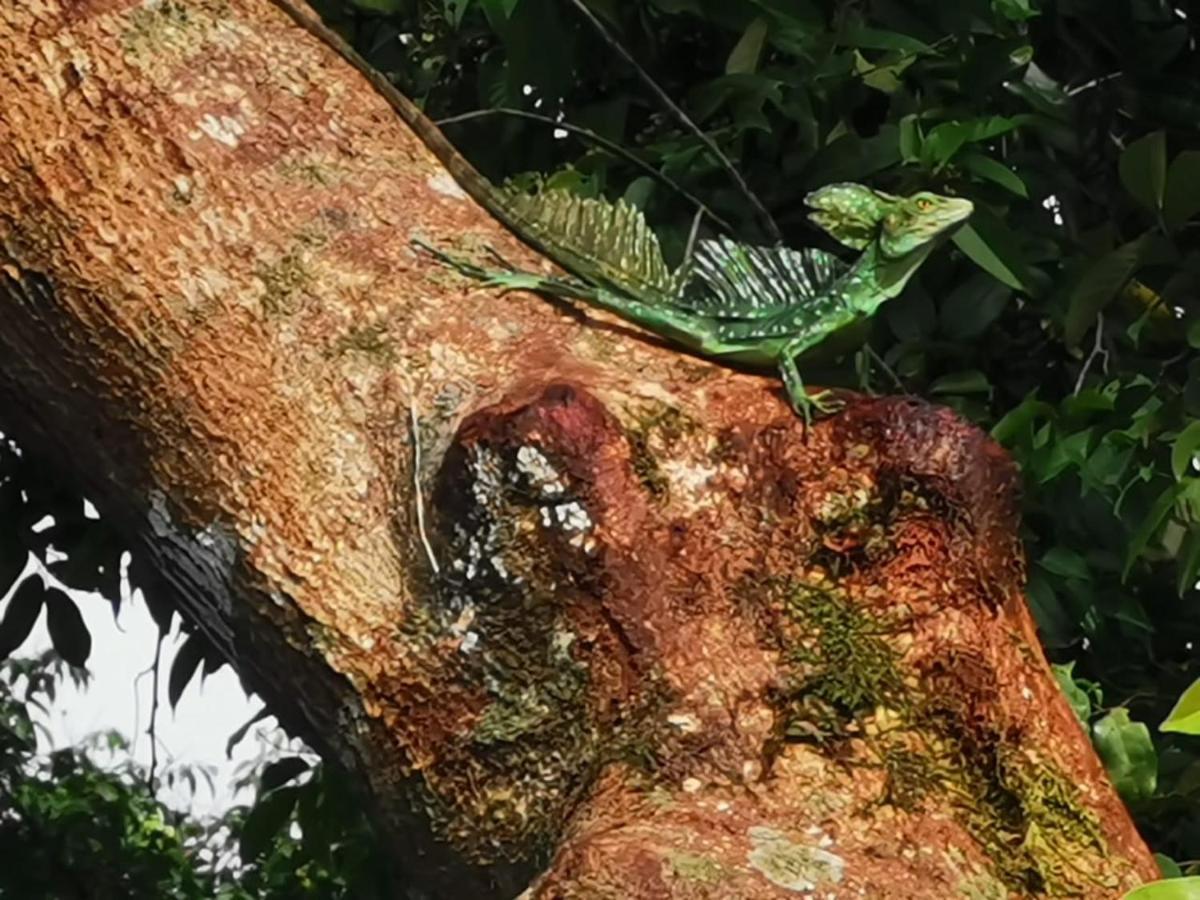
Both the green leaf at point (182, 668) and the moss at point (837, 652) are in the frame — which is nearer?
the moss at point (837, 652)

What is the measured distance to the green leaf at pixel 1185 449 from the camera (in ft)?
5.36

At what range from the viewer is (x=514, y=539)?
1.32 meters

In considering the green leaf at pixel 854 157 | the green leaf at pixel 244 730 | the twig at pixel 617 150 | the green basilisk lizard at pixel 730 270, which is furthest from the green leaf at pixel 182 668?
the green leaf at pixel 854 157

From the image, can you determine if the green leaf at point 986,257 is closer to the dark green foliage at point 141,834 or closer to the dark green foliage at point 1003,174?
the dark green foliage at point 1003,174

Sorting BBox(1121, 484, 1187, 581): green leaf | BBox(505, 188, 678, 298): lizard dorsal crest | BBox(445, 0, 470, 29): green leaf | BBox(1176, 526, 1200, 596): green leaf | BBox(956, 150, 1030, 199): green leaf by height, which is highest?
BBox(445, 0, 470, 29): green leaf

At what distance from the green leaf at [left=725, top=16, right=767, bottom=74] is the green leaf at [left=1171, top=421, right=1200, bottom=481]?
60cm

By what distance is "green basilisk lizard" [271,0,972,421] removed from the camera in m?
1.52

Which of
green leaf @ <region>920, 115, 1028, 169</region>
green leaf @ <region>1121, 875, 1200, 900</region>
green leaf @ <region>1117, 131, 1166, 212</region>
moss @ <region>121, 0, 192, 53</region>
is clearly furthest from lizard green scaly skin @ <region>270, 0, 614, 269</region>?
green leaf @ <region>1121, 875, 1200, 900</region>

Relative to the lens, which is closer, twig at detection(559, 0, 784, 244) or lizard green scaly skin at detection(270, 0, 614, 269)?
lizard green scaly skin at detection(270, 0, 614, 269)

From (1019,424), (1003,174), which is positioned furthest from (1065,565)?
(1003,174)

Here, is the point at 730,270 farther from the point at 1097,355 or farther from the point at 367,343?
the point at 1097,355

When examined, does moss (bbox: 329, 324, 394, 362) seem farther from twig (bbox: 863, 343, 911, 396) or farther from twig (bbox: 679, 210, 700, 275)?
twig (bbox: 863, 343, 911, 396)

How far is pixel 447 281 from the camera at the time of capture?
1522mm

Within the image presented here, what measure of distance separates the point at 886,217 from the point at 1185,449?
0.33 metres
